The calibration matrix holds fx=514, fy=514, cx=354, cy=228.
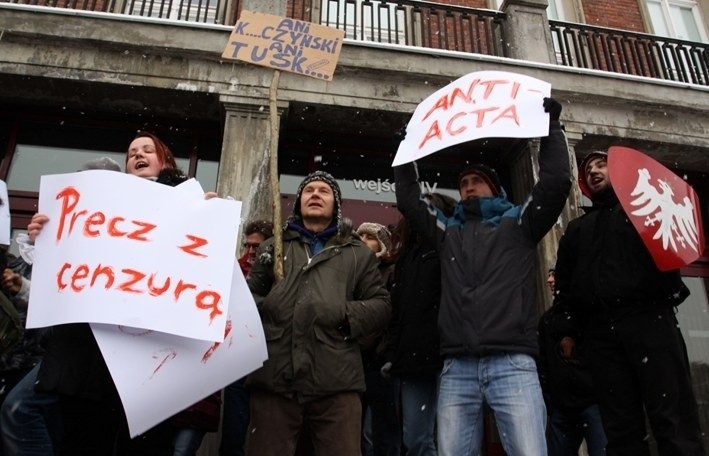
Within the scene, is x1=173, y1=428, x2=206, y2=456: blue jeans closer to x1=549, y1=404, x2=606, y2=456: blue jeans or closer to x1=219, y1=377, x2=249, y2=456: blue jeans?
x1=219, y1=377, x2=249, y2=456: blue jeans

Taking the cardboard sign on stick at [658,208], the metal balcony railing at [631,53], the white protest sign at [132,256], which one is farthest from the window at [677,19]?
the white protest sign at [132,256]

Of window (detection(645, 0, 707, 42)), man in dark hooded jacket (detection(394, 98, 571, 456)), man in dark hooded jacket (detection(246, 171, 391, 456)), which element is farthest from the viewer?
window (detection(645, 0, 707, 42))

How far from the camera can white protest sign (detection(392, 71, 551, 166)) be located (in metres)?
2.47

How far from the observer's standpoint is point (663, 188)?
2.63 meters

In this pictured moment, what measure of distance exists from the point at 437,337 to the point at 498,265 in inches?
26.1

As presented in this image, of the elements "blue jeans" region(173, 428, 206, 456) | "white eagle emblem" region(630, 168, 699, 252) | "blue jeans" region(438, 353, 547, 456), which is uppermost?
"white eagle emblem" region(630, 168, 699, 252)

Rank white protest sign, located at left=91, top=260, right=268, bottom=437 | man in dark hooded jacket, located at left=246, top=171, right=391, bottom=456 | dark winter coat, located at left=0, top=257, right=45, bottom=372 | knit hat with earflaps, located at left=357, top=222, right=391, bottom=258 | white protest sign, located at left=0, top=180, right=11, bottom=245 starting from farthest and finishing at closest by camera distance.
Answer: knit hat with earflaps, located at left=357, top=222, right=391, bottom=258 → dark winter coat, located at left=0, top=257, right=45, bottom=372 → white protest sign, located at left=0, top=180, right=11, bottom=245 → man in dark hooded jacket, located at left=246, top=171, right=391, bottom=456 → white protest sign, located at left=91, top=260, right=268, bottom=437

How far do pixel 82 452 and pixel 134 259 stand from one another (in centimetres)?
76

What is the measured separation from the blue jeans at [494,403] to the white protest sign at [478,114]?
105 cm

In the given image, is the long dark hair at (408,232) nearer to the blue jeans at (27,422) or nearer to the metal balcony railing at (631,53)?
the blue jeans at (27,422)

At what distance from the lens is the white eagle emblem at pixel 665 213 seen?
241cm

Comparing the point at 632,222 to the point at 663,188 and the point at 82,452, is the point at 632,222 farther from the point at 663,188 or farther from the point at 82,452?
the point at 82,452

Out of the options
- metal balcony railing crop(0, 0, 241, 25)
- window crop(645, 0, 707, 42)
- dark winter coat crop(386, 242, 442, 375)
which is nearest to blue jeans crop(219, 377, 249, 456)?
dark winter coat crop(386, 242, 442, 375)

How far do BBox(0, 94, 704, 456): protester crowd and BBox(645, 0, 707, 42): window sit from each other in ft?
31.6
